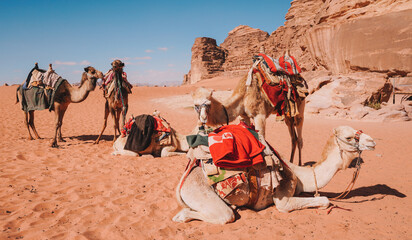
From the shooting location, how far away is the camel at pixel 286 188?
259 cm

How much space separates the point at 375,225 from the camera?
255cm

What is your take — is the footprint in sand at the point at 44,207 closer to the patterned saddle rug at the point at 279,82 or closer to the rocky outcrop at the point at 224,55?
the patterned saddle rug at the point at 279,82

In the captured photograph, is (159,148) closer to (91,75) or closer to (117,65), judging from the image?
(117,65)

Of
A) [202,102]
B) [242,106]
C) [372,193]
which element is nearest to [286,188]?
[202,102]

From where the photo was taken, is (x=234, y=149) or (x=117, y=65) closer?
(x=234, y=149)

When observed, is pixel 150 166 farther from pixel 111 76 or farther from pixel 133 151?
pixel 111 76

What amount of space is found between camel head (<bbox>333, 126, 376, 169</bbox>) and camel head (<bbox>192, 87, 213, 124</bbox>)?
1.67 m

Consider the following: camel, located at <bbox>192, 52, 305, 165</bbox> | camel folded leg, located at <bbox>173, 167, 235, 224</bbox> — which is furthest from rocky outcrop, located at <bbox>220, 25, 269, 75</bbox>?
camel folded leg, located at <bbox>173, 167, 235, 224</bbox>

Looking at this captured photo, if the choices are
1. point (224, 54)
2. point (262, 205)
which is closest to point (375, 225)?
point (262, 205)

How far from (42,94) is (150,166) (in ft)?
15.4

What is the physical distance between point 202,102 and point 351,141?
1935 millimetres

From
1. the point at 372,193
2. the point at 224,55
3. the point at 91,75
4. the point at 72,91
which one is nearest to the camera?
the point at 372,193

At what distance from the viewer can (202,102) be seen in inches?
136

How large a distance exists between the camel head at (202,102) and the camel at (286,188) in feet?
2.76
